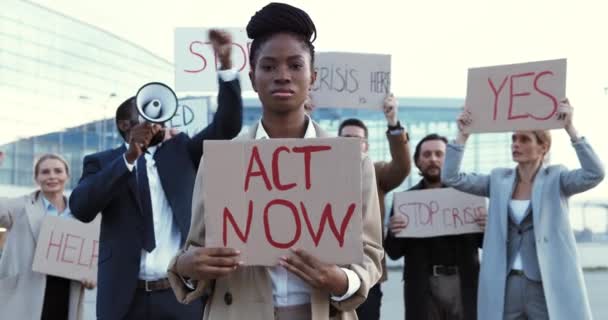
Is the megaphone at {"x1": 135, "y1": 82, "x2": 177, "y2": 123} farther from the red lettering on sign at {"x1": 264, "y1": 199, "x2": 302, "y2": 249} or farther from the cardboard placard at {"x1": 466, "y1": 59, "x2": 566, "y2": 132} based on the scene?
the cardboard placard at {"x1": 466, "y1": 59, "x2": 566, "y2": 132}

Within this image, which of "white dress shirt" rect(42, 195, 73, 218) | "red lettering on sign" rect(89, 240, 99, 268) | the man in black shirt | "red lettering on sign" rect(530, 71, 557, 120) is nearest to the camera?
"red lettering on sign" rect(530, 71, 557, 120)

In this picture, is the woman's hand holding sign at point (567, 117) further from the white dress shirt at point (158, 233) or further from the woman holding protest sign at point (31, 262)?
the woman holding protest sign at point (31, 262)

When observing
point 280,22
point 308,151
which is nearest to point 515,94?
point 280,22

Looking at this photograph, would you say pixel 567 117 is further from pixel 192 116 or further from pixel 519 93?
pixel 192 116

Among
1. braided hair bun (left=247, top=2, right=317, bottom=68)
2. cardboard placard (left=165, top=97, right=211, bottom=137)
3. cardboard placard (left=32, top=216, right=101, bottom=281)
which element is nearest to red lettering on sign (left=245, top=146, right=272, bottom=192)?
braided hair bun (left=247, top=2, right=317, bottom=68)

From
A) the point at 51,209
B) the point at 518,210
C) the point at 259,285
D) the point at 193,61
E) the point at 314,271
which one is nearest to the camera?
the point at 314,271

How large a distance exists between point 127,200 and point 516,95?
103 inches

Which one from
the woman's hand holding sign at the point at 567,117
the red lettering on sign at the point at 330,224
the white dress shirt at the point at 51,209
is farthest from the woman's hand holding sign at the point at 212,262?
the white dress shirt at the point at 51,209

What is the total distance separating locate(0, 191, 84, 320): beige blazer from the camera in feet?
19.6

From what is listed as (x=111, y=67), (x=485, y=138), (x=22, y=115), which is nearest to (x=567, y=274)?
(x=485, y=138)

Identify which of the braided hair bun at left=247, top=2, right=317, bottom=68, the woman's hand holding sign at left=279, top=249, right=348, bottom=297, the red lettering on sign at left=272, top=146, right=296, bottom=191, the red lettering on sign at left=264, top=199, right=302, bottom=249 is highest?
the braided hair bun at left=247, top=2, right=317, bottom=68

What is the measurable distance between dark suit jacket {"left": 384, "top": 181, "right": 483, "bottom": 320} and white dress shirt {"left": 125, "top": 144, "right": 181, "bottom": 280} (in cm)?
217

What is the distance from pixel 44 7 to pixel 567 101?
58.3 metres

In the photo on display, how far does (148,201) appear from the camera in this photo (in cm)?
435
